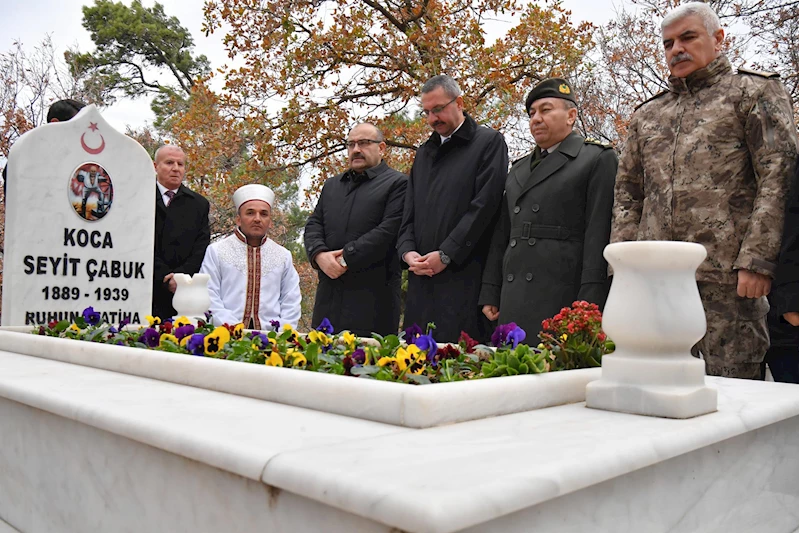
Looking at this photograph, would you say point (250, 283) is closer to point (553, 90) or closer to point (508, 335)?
point (553, 90)

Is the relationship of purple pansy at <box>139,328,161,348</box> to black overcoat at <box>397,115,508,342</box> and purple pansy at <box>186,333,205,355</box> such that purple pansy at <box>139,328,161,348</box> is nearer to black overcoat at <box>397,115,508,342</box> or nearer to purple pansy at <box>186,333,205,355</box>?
purple pansy at <box>186,333,205,355</box>

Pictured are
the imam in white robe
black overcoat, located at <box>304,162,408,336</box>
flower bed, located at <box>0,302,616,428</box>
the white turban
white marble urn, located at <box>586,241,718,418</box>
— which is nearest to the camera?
flower bed, located at <box>0,302,616,428</box>

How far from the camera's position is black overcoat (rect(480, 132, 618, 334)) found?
359 cm

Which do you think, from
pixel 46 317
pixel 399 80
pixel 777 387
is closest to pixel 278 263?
Result: pixel 46 317

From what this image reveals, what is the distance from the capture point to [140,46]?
17453mm

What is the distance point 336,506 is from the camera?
118 centimetres

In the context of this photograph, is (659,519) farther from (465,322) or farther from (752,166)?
(465,322)

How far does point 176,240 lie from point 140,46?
44.8 feet

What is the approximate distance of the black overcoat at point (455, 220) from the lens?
4102 mm

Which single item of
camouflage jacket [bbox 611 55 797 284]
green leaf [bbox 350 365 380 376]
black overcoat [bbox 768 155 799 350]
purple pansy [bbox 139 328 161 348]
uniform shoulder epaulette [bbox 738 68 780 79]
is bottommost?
purple pansy [bbox 139 328 161 348]

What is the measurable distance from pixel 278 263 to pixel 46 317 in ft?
4.86

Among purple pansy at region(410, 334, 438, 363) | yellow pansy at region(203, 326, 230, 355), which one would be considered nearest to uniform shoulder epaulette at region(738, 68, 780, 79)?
purple pansy at region(410, 334, 438, 363)

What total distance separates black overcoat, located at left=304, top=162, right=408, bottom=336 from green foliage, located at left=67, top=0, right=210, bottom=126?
40.4 ft

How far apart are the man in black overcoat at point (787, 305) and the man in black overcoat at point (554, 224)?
0.76 meters
